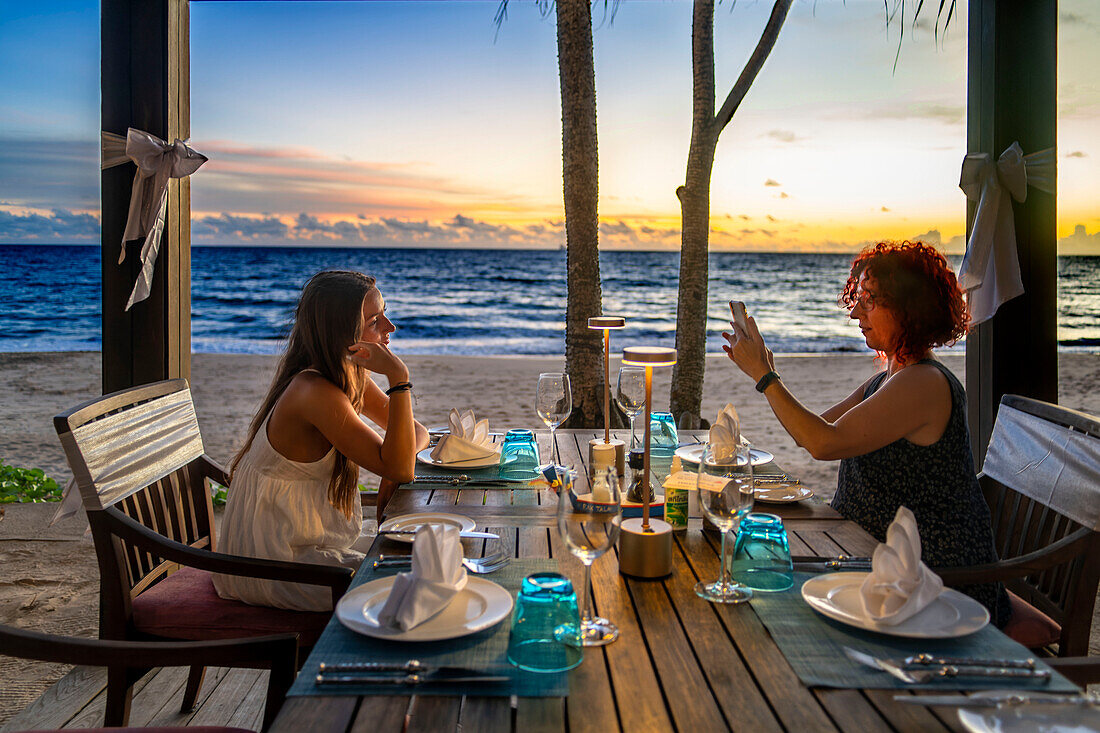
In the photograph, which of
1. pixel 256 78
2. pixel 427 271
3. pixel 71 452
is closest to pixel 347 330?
pixel 71 452

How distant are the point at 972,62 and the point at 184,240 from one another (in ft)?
10.4

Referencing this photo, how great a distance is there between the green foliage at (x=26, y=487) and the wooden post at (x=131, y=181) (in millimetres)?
1873

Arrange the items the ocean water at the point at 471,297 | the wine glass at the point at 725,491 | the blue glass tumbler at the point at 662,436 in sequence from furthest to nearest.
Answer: the ocean water at the point at 471,297 → the blue glass tumbler at the point at 662,436 → the wine glass at the point at 725,491

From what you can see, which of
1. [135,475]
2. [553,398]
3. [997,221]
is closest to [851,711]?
[553,398]

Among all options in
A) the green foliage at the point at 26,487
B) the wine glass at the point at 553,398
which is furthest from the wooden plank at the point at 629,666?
the green foliage at the point at 26,487

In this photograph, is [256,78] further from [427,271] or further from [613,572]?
[613,572]

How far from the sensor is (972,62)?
311 centimetres

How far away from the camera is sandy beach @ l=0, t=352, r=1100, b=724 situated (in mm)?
2898

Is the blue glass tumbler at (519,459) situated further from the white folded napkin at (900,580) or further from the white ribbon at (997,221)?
the white ribbon at (997,221)

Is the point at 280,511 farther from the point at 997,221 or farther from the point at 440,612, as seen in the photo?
the point at 997,221

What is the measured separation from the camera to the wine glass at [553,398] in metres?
2.12

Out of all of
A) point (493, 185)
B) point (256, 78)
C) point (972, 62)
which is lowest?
point (972, 62)

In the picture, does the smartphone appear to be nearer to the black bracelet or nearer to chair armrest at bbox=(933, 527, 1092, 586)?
the black bracelet

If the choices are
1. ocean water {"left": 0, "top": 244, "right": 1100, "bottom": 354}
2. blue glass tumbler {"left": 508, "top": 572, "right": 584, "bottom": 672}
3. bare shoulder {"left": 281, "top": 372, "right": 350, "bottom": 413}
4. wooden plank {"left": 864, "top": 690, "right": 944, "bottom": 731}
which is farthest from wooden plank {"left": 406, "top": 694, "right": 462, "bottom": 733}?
ocean water {"left": 0, "top": 244, "right": 1100, "bottom": 354}
